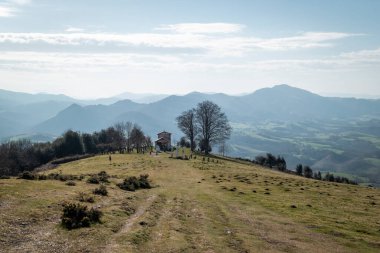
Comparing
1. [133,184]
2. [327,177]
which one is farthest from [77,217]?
[327,177]

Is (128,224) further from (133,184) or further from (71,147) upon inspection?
(71,147)

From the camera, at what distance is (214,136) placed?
428ft

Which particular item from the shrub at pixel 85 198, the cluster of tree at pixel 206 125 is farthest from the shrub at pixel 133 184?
the cluster of tree at pixel 206 125

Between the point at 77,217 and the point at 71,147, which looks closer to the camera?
the point at 77,217

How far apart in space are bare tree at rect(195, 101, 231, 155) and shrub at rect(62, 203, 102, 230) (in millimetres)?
100342

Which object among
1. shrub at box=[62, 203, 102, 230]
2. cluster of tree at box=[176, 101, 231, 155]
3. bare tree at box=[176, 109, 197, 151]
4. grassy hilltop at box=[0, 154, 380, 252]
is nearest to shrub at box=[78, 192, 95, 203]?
grassy hilltop at box=[0, 154, 380, 252]

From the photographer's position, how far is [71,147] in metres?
152

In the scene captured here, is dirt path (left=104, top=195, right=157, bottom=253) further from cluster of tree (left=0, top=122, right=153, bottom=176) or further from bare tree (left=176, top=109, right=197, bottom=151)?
cluster of tree (left=0, top=122, right=153, bottom=176)

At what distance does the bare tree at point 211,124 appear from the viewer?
128375 millimetres

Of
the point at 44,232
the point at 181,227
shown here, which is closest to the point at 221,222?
the point at 181,227

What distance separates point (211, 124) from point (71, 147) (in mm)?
59494

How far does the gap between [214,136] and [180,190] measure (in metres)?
82.1

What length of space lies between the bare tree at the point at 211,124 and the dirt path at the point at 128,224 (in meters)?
88.1

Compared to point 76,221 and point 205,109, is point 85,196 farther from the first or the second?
point 205,109
